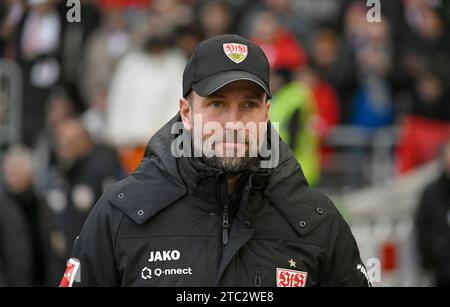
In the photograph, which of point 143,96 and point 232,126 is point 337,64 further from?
point 232,126

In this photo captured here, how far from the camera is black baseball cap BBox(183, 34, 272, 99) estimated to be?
5.08m

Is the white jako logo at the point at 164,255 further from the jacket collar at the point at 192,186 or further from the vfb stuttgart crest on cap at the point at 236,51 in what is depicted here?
the vfb stuttgart crest on cap at the point at 236,51

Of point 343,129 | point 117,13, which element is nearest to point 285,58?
point 343,129

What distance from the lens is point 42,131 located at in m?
13.1

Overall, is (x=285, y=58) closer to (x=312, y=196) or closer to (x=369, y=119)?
(x=369, y=119)

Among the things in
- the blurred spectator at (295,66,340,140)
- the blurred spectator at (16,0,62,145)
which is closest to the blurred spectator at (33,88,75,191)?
the blurred spectator at (16,0,62,145)

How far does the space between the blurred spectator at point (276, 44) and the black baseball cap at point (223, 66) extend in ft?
24.2

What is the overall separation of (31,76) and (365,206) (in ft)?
13.4

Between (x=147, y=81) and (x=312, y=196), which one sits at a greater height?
(x=147, y=81)

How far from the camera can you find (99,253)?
5129mm

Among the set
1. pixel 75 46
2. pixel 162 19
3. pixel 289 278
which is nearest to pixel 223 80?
pixel 289 278
